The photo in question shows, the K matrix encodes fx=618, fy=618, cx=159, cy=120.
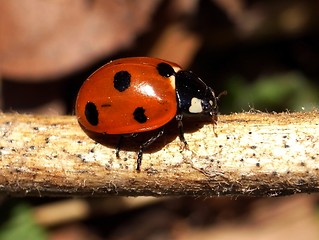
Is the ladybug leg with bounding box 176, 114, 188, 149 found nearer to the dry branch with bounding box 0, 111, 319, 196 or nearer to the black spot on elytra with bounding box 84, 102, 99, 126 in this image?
the dry branch with bounding box 0, 111, 319, 196

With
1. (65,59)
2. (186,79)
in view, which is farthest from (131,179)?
(65,59)

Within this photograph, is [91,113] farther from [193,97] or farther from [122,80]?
[193,97]

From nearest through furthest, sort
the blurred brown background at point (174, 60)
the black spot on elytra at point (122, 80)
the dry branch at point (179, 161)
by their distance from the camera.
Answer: the dry branch at point (179, 161) < the black spot on elytra at point (122, 80) < the blurred brown background at point (174, 60)


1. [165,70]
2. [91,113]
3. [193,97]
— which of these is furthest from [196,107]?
[91,113]

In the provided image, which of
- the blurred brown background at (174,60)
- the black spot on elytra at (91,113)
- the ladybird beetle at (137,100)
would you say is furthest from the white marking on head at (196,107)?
the blurred brown background at (174,60)

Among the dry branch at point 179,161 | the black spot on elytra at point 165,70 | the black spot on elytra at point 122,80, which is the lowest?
the dry branch at point 179,161

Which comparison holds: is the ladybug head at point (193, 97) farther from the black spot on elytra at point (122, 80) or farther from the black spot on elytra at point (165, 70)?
the black spot on elytra at point (122, 80)

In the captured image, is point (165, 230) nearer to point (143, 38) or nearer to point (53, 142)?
point (143, 38)
